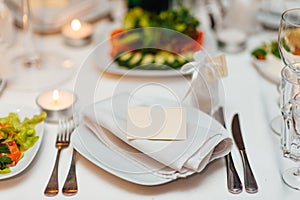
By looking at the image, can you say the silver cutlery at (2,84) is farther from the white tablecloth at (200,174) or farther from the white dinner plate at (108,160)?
the white dinner plate at (108,160)

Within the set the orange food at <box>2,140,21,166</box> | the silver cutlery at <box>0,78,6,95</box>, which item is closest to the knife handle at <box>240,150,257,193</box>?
the orange food at <box>2,140,21,166</box>

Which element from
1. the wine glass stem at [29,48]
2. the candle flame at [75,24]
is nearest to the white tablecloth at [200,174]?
the wine glass stem at [29,48]

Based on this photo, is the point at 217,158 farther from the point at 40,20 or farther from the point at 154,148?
the point at 40,20

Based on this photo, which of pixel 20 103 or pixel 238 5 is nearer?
pixel 20 103

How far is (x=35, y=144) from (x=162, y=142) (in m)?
0.23

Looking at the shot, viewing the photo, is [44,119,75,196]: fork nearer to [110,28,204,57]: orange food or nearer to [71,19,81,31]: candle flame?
[110,28,204,57]: orange food

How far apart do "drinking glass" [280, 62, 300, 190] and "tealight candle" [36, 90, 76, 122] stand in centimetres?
40

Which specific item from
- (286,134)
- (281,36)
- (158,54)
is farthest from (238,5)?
(286,134)

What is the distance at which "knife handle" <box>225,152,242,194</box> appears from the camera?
0.82m

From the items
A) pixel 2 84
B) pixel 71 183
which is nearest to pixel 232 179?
pixel 71 183

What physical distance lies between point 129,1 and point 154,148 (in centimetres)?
69

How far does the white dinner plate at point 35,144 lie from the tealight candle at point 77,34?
332 mm

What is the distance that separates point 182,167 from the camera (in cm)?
82

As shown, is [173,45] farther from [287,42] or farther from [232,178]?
[232,178]
